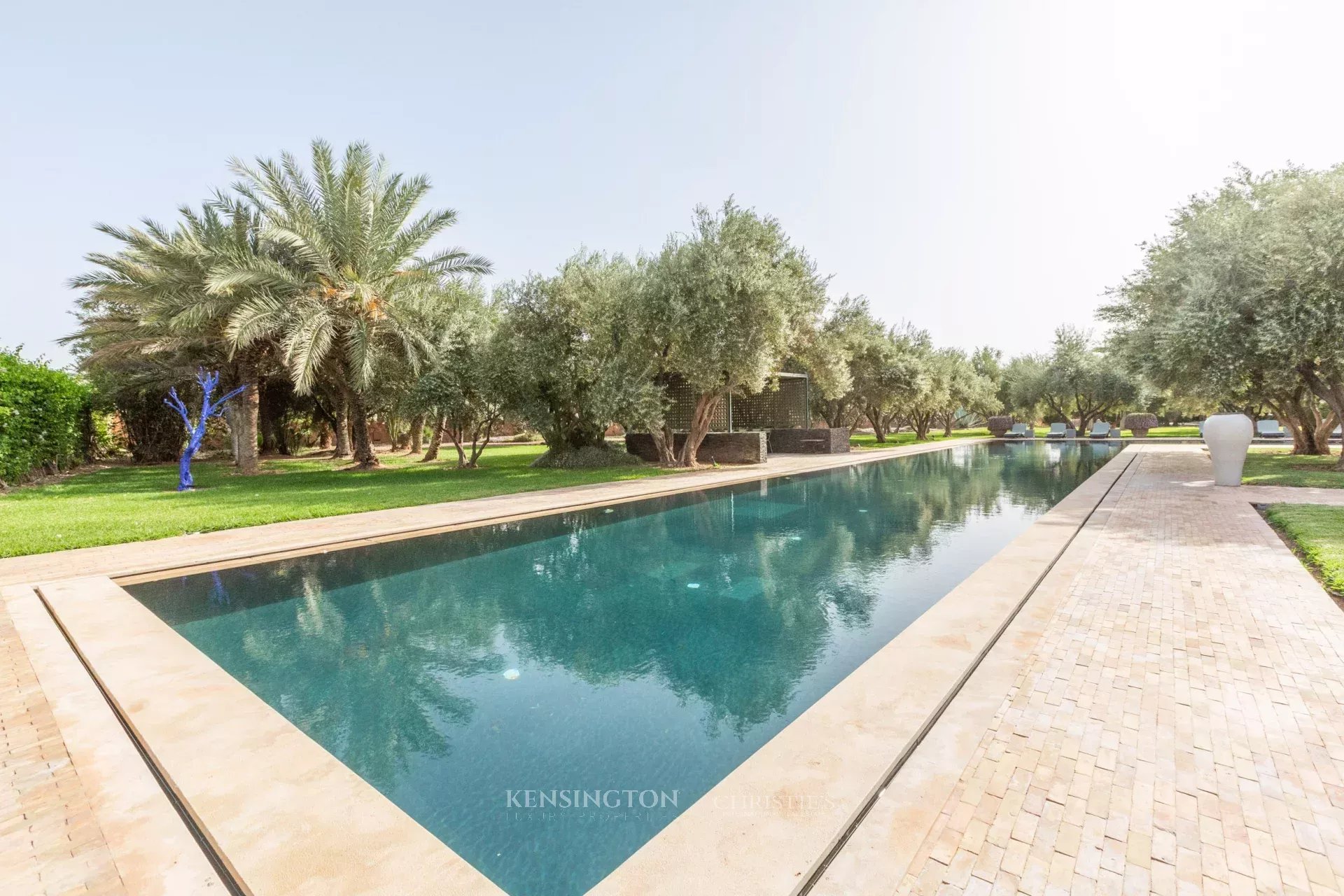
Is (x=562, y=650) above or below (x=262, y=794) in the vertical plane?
below

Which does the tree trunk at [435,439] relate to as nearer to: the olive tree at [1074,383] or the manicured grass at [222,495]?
the manicured grass at [222,495]

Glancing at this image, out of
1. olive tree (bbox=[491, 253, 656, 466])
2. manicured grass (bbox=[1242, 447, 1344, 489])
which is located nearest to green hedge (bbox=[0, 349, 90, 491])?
olive tree (bbox=[491, 253, 656, 466])

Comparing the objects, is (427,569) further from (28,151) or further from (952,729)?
(28,151)

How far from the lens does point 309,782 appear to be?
8.86 feet

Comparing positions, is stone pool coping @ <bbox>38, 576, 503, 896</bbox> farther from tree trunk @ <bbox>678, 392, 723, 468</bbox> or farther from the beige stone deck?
tree trunk @ <bbox>678, 392, 723, 468</bbox>

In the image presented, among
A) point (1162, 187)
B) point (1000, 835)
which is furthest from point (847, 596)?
point (1162, 187)

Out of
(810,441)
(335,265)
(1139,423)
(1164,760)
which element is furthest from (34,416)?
(1139,423)

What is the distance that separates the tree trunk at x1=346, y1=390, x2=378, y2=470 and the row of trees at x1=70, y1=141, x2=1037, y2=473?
0.05 metres

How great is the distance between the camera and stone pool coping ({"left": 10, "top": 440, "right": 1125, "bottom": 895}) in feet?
6.88

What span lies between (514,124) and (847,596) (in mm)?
17062

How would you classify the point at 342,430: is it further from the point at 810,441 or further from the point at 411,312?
the point at 810,441

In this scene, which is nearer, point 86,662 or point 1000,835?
point 1000,835

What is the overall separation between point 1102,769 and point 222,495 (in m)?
15.8

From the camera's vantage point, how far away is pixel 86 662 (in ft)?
13.7
